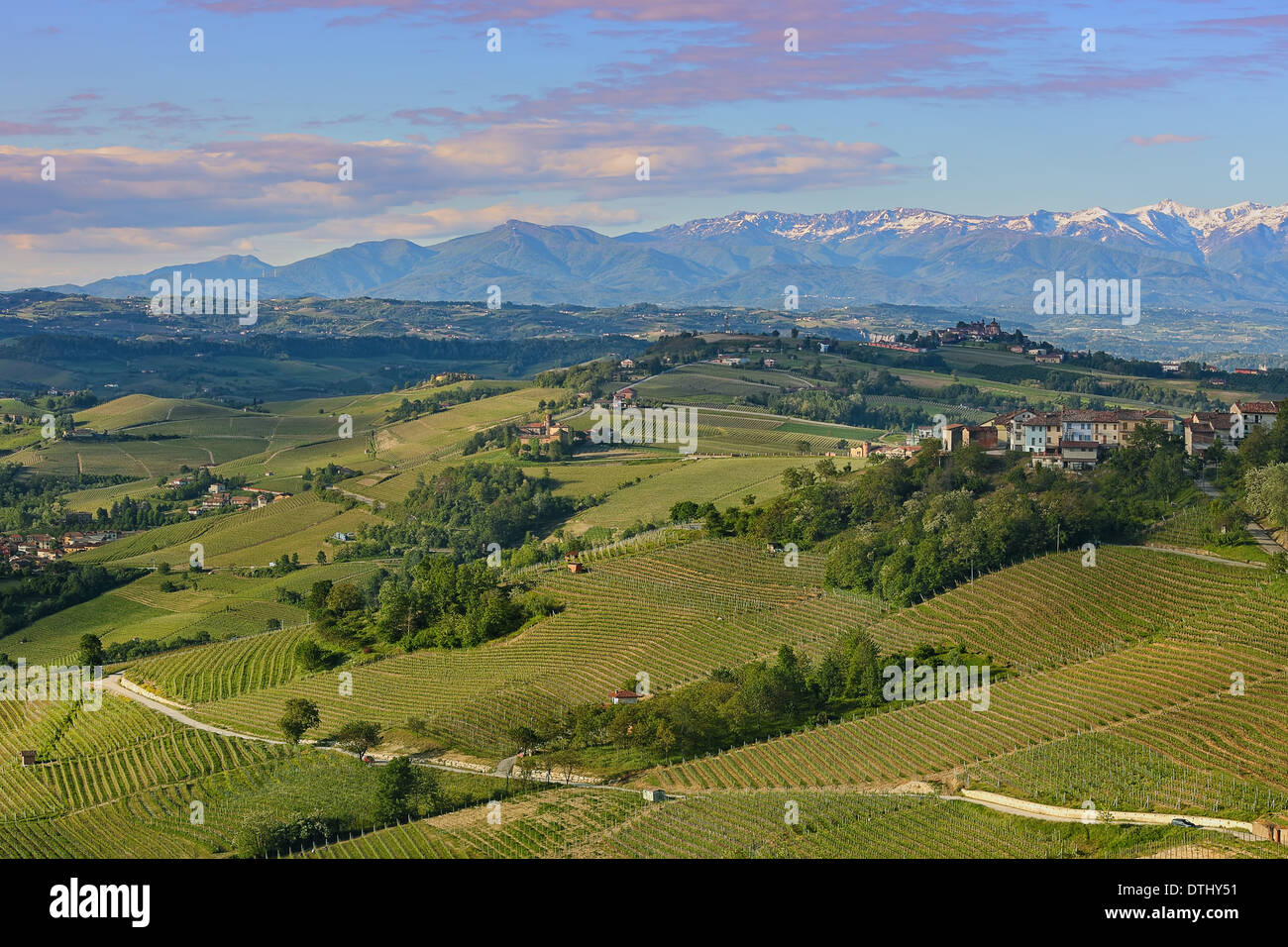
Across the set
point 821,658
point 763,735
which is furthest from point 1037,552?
point 763,735

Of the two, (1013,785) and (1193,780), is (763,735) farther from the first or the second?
(1193,780)

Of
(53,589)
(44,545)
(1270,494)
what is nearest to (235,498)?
(44,545)

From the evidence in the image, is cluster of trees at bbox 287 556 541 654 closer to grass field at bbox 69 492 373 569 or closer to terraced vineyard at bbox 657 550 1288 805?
terraced vineyard at bbox 657 550 1288 805

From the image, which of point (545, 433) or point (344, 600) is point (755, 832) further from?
point (545, 433)

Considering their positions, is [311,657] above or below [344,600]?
below

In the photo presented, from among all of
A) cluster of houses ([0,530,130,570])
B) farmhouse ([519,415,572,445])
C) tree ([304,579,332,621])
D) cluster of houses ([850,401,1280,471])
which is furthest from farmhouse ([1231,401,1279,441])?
cluster of houses ([0,530,130,570])

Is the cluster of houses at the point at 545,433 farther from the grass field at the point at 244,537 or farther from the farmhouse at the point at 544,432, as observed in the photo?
the grass field at the point at 244,537
